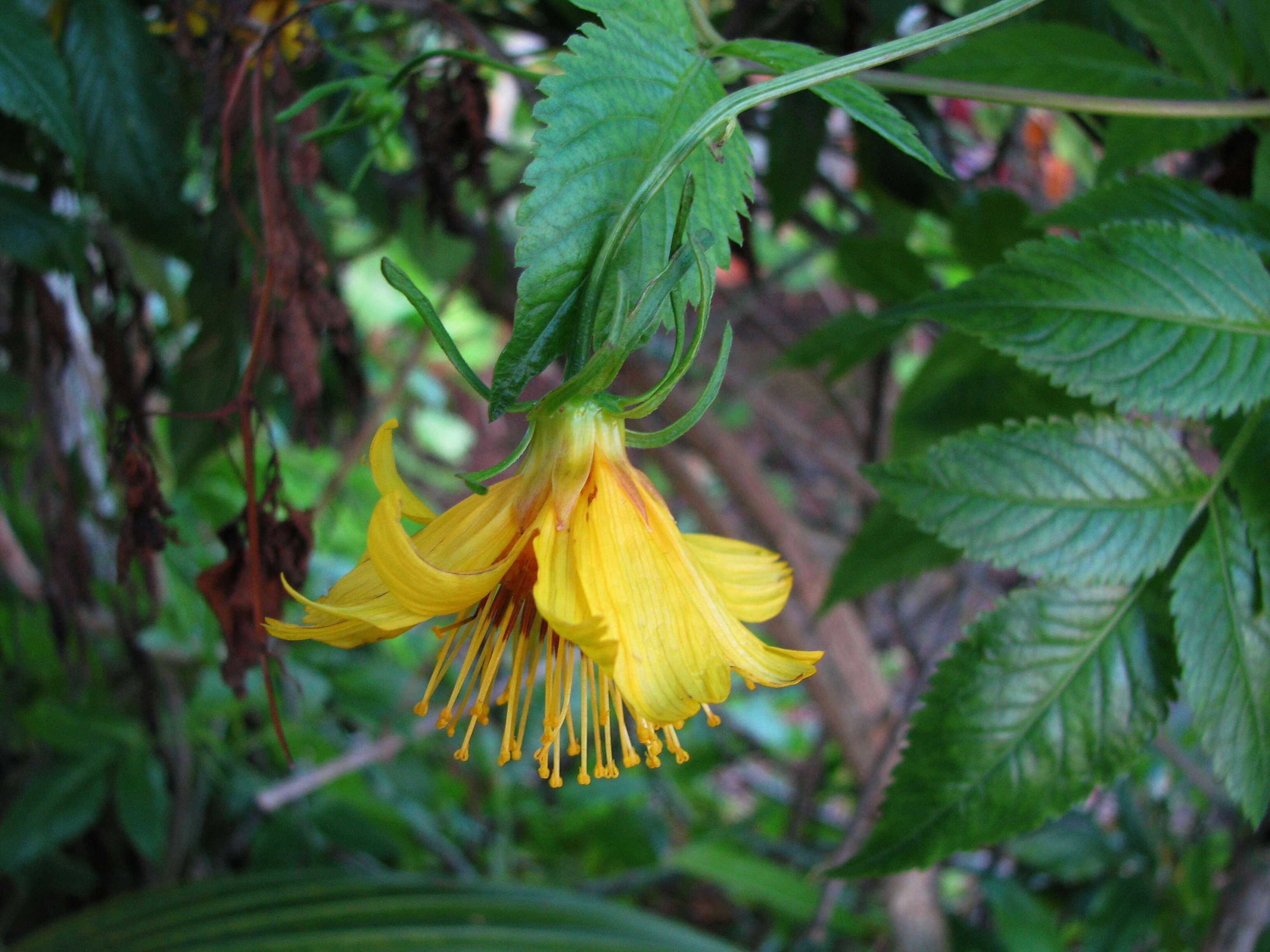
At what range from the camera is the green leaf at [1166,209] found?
17.9 inches

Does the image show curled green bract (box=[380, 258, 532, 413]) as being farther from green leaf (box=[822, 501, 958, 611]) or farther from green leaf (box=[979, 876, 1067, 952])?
green leaf (box=[979, 876, 1067, 952])

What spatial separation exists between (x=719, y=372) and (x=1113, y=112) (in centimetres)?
26

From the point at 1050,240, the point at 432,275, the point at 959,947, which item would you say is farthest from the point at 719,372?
the point at 959,947

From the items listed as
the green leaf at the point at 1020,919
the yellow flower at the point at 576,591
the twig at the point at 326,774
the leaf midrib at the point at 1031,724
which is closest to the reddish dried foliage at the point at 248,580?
the yellow flower at the point at 576,591

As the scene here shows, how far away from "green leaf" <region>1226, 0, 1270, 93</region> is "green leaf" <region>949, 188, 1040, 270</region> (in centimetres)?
17

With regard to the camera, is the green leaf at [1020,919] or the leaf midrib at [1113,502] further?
the green leaf at [1020,919]

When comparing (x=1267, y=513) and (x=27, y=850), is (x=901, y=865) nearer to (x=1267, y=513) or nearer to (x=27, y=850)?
(x=1267, y=513)

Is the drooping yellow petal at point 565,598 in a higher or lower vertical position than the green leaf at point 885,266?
lower

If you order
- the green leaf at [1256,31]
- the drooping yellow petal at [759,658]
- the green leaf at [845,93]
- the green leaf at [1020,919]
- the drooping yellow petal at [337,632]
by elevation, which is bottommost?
the green leaf at [1020,919]

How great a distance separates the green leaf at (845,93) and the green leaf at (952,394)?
265 millimetres

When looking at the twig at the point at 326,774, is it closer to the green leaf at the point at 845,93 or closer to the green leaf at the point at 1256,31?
the green leaf at the point at 845,93

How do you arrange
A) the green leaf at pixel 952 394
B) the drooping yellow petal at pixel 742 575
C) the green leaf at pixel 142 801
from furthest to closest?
the green leaf at pixel 142 801 → the green leaf at pixel 952 394 → the drooping yellow petal at pixel 742 575

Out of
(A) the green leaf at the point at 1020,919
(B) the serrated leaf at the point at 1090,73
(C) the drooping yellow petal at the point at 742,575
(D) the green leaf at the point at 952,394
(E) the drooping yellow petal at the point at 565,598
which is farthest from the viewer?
(A) the green leaf at the point at 1020,919

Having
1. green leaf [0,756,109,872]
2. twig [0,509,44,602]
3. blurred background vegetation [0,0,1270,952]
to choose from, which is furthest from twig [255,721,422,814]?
twig [0,509,44,602]
